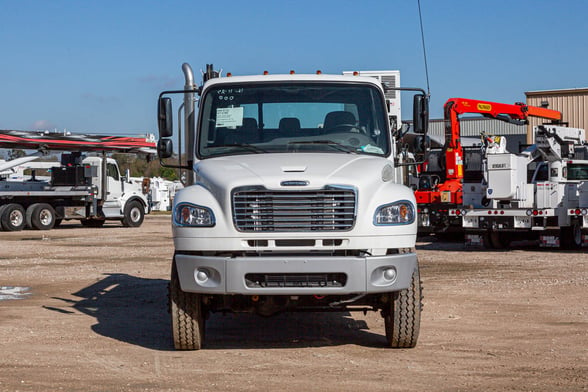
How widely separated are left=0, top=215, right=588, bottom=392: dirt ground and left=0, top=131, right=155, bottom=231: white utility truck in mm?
19386

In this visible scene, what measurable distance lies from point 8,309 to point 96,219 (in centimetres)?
2574

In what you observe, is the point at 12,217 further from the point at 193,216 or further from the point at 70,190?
the point at 193,216

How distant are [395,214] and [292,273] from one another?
3.42 feet

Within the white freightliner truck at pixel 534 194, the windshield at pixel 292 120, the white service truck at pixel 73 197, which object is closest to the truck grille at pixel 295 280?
the windshield at pixel 292 120

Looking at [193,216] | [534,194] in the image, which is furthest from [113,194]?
[193,216]

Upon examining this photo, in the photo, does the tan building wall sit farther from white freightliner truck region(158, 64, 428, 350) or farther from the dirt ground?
white freightliner truck region(158, 64, 428, 350)

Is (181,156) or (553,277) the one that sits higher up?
(181,156)

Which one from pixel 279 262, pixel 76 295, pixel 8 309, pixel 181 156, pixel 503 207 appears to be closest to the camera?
pixel 279 262

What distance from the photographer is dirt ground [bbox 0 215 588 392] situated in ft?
22.7

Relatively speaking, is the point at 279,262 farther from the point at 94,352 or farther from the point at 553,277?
the point at 553,277

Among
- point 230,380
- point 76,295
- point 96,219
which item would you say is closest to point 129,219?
point 96,219

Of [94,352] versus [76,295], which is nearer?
[94,352]

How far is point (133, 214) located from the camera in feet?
120

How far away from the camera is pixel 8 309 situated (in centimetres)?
1127
